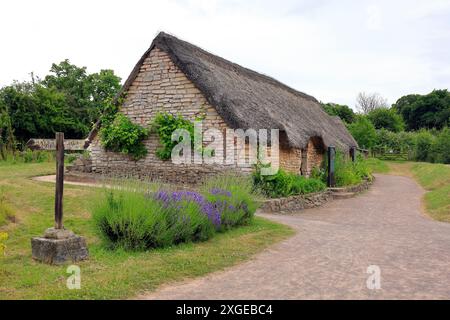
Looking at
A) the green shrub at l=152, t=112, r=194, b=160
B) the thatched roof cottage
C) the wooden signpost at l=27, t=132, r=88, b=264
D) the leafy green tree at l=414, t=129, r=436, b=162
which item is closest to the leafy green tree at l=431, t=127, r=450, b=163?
the leafy green tree at l=414, t=129, r=436, b=162

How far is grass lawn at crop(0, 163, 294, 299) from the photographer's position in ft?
15.9

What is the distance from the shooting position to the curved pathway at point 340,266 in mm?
4969

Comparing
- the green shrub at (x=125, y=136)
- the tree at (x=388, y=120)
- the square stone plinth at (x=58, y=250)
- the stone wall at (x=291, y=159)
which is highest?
the tree at (x=388, y=120)

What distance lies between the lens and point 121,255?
6.34 meters

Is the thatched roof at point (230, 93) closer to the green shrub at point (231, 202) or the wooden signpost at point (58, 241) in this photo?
the green shrub at point (231, 202)

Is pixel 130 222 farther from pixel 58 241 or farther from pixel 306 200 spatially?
pixel 306 200

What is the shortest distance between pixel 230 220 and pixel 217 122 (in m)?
5.63

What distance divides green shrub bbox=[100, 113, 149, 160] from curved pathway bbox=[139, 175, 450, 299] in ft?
20.6

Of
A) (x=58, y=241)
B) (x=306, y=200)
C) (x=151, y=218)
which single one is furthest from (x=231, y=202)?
(x=306, y=200)

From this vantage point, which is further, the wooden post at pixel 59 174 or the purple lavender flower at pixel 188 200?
the purple lavender flower at pixel 188 200

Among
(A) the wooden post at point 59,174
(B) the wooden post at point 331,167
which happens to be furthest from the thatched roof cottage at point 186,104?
(A) the wooden post at point 59,174

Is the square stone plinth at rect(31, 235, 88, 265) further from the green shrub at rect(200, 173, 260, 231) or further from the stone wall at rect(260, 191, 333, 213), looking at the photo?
the stone wall at rect(260, 191, 333, 213)

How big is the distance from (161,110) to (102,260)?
369 inches

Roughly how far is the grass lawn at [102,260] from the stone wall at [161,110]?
185 inches
